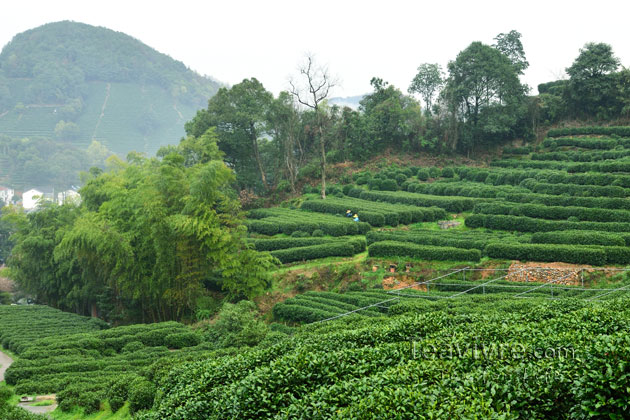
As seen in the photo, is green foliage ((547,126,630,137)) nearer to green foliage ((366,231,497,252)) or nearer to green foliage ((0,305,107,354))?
green foliage ((366,231,497,252))

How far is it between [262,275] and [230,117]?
1941cm

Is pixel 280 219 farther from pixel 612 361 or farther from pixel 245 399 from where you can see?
pixel 612 361

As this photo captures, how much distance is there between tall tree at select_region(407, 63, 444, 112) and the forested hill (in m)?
101

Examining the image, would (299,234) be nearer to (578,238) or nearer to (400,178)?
(400,178)

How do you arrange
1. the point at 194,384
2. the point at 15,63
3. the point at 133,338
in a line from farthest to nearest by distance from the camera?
the point at 15,63
the point at 133,338
the point at 194,384

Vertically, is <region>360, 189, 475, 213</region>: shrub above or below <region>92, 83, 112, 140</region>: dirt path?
below

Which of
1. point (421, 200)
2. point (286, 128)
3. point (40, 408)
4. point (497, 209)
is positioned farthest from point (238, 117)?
point (40, 408)

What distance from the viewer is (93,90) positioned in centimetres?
15188

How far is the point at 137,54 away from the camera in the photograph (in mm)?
→ 167500

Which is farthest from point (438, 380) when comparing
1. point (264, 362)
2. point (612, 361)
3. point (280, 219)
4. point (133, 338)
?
point (280, 219)

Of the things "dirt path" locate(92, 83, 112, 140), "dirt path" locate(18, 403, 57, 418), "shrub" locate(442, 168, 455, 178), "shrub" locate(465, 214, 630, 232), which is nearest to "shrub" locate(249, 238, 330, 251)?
"shrub" locate(465, 214, 630, 232)

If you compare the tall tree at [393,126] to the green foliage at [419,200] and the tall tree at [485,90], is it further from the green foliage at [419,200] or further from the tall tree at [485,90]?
the green foliage at [419,200]

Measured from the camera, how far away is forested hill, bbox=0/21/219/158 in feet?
446

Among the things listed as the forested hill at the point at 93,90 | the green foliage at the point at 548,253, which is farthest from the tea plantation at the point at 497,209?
the forested hill at the point at 93,90
